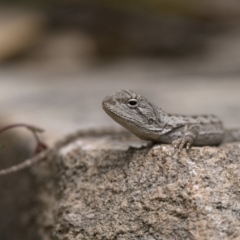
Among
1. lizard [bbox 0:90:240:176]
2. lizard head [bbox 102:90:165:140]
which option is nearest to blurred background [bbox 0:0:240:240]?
lizard [bbox 0:90:240:176]

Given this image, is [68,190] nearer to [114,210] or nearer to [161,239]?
[114,210]

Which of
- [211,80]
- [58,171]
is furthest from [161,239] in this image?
[211,80]

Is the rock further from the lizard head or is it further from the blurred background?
the blurred background

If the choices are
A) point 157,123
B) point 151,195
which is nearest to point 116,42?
point 157,123

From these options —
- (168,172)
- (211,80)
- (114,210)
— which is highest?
(168,172)

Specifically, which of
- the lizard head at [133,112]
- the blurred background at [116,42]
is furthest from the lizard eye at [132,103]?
the blurred background at [116,42]

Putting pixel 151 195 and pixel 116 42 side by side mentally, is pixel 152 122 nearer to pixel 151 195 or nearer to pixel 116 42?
pixel 151 195

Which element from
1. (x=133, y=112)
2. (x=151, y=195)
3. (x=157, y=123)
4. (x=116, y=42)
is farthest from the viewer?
(x=116, y=42)
